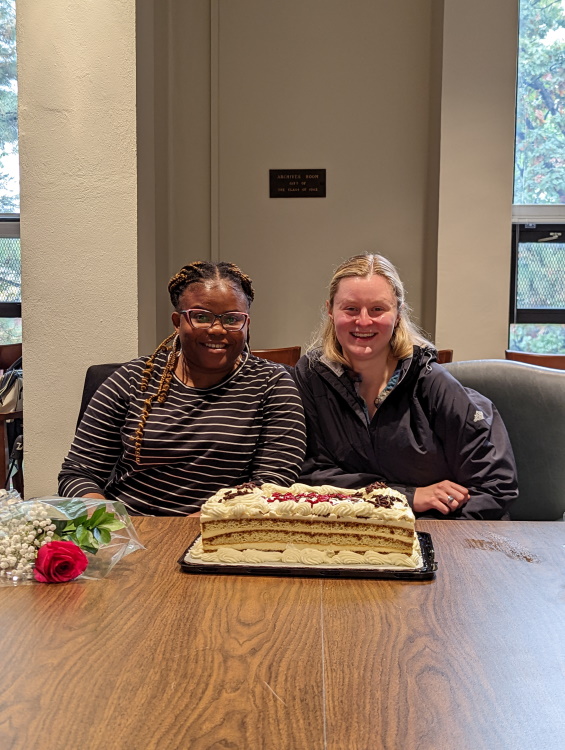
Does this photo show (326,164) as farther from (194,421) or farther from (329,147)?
(194,421)

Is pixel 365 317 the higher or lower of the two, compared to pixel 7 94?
lower

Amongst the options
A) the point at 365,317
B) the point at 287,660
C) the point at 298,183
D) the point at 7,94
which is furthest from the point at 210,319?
the point at 7,94

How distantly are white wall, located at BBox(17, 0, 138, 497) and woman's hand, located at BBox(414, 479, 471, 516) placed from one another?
1356 millimetres

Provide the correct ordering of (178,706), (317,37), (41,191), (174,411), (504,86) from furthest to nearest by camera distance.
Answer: (317,37)
(504,86)
(41,191)
(174,411)
(178,706)

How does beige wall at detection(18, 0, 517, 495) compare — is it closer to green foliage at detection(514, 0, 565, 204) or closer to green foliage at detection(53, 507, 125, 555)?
green foliage at detection(514, 0, 565, 204)

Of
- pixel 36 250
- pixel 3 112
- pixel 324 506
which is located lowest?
pixel 324 506

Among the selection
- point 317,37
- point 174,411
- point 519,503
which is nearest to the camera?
point 174,411

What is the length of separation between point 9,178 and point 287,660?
394cm

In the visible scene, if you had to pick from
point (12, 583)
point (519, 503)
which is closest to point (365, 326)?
point (519, 503)

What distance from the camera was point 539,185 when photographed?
14.1ft

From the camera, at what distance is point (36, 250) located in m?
2.88

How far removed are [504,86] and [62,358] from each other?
2.56 meters

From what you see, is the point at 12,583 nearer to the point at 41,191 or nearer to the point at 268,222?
the point at 41,191

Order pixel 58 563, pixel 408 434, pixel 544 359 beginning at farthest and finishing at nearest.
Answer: pixel 544 359 → pixel 408 434 → pixel 58 563
